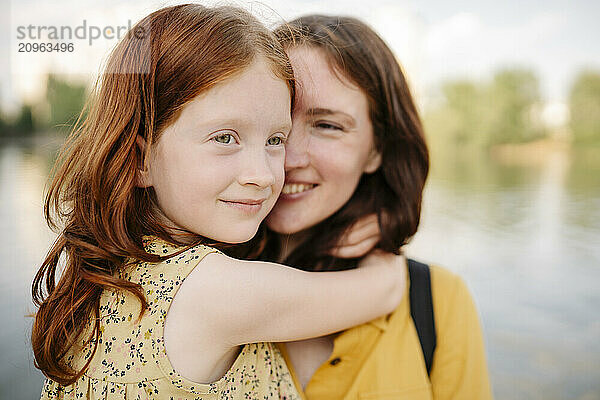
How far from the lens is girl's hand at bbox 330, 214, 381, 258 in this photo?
1367mm

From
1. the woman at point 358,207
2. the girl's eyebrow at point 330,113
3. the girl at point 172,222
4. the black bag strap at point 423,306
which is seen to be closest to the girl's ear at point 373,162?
the woman at point 358,207

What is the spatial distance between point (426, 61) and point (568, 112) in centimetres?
123

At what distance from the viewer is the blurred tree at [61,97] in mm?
1201

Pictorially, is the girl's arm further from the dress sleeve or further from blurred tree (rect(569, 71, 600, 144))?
blurred tree (rect(569, 71, 600, 144))

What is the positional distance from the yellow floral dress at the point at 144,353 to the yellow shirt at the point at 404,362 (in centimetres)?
32

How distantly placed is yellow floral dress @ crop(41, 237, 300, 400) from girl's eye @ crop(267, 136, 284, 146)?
0.73 ft

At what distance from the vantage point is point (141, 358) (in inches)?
33.8

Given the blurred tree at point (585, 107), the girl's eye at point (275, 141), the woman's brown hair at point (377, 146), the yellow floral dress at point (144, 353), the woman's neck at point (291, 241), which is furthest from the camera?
the blurred tree at point (585, 107)

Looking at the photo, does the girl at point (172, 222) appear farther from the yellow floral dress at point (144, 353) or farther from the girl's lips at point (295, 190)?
the girl's lips at point (295, 190)

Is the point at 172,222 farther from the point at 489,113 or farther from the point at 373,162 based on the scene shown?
the point at 489,113

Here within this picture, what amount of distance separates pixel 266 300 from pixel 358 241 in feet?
1.65

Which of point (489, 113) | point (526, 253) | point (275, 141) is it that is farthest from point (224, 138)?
point (489, 113)

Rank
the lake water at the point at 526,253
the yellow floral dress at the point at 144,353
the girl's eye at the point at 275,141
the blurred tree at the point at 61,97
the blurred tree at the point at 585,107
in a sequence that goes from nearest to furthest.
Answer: the yellow floral dress at the point at 144,353 < the girl's eye at the point at 275,141 < the blurred tree at the point at 61,97 < the lake water at the point at 526,253 < the blurred tree at the point at 585,107

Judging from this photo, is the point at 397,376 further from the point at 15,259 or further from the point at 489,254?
the point at 489,254
